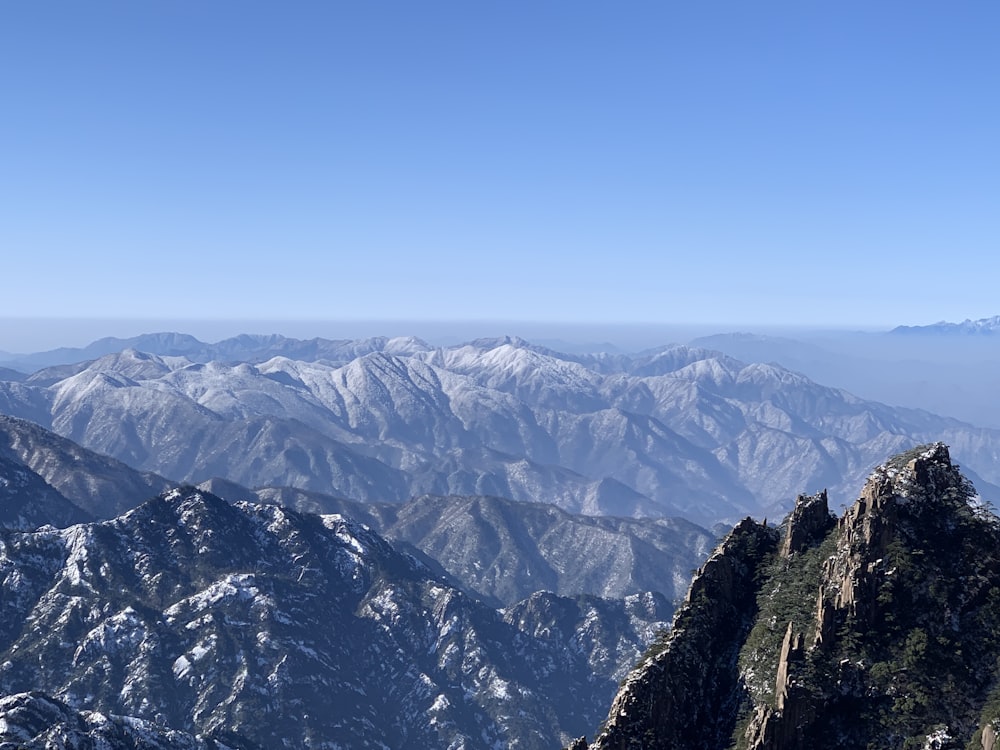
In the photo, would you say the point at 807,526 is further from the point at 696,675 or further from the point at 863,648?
the point at 696,675

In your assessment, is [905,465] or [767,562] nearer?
[905,465]

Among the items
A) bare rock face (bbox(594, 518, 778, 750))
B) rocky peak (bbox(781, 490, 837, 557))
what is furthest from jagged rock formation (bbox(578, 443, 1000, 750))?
rocky peak (bbox(781, 490, 837, 557))

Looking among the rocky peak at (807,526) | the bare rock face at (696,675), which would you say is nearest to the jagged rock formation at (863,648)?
the bare rock face at (696,675)

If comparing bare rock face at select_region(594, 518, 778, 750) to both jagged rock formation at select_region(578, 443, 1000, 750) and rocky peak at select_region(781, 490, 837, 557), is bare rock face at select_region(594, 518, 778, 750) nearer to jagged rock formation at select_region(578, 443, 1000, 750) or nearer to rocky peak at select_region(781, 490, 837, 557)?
jagged rock formation at select_region(578, 443, 1000, 750)

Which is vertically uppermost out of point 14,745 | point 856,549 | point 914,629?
point 856,549

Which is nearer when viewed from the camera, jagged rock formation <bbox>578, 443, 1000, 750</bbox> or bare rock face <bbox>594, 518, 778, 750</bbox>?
jagged rock formation <bbox>578, 443, 1000, 750</bbox>

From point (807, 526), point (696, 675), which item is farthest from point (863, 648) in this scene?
point (807, 526)

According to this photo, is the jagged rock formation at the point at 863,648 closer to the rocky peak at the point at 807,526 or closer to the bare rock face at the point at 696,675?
the bare rock face at the point at 696,675

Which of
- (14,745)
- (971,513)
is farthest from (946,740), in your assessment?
(14,745)

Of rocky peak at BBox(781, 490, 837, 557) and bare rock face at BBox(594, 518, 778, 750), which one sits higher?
rocky peak at BBox(781, 490, 837, 557)

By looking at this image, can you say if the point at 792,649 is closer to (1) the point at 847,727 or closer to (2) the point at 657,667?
(1) the point at 847,727
